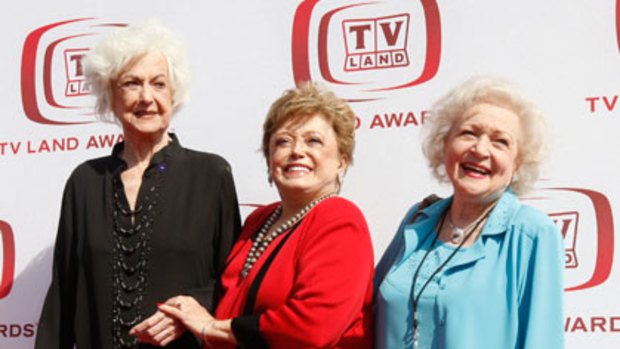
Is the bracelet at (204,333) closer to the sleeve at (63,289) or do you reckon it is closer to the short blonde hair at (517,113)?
the sleeve at (63,289)

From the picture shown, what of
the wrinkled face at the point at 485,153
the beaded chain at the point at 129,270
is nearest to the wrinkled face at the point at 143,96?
the beaded chain at the point at 129,270

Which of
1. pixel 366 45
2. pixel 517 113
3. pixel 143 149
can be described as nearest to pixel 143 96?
pixel 143 149

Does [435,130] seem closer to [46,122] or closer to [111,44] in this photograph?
[111,44]

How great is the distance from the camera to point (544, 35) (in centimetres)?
228

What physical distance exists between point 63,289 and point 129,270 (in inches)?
10.3

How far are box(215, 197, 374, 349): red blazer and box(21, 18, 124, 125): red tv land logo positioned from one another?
4.01 ft

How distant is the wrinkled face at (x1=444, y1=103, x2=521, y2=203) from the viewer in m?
1.79

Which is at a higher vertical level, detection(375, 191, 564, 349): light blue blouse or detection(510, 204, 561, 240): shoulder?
detection(510, 204, 561, 240): shoulder

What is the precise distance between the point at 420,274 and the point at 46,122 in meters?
1.60

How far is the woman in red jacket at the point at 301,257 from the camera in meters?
1.74

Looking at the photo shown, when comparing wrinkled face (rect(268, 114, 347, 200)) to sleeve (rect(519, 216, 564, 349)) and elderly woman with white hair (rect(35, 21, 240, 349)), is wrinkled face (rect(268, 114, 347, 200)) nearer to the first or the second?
elderly woman with white hair (rect(35, 21, 240, 349))

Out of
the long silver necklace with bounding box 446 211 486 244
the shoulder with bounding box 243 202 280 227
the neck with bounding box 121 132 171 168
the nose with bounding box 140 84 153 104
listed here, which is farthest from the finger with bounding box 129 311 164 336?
the long silver necklace with bounding box 446 211 486 244

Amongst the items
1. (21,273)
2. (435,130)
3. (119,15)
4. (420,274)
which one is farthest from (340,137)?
(21,273)

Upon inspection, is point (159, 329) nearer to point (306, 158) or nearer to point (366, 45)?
point (306, 158)
